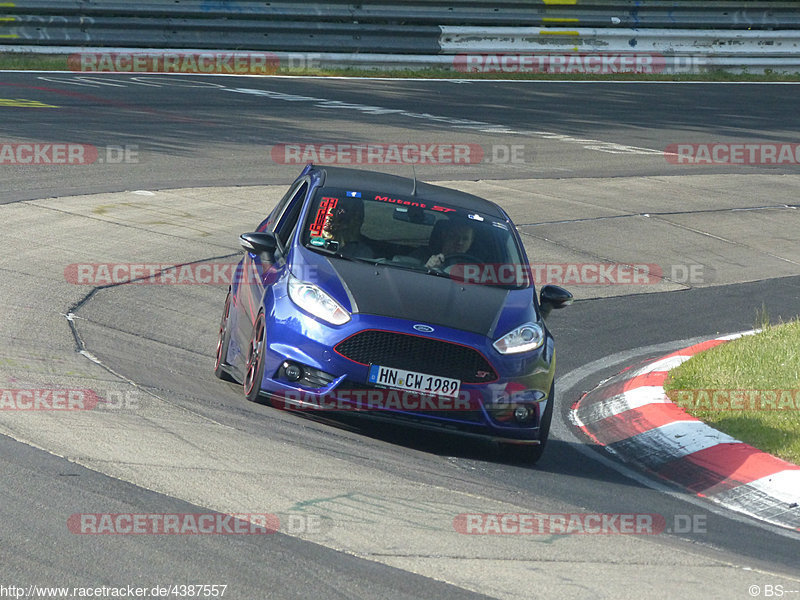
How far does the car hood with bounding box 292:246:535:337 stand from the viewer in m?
6.97

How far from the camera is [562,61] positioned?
1151 inches

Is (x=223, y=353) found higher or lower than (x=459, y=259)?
lower

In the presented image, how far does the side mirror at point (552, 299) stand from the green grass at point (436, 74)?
55.4ft

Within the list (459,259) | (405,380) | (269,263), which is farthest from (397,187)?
(405,380)

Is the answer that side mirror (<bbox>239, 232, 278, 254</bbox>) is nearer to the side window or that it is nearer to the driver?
the side window

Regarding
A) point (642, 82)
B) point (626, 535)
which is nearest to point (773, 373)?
point (626, 535)

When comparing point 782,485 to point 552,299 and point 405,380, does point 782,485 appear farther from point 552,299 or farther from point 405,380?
point 405,380

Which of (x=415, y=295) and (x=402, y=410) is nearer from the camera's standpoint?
(x=402, y=410)

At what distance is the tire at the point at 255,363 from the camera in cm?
715

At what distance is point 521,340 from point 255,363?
1645 millimetres

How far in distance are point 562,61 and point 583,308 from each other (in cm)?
1833

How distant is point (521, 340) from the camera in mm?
7152

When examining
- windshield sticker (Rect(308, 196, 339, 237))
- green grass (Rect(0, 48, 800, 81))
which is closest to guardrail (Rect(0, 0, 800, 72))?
green grass (Rect(0, 48, 800, 81))

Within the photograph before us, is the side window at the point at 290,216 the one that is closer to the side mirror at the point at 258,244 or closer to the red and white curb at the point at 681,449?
the side mirror at the point at 258,244
